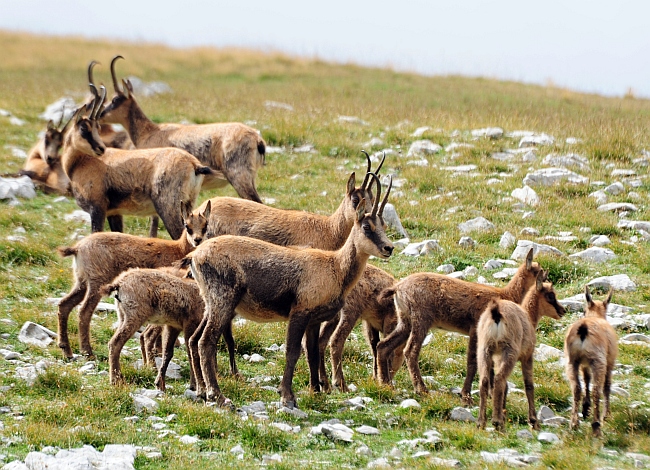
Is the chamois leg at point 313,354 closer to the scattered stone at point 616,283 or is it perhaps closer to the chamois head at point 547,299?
the chamois head at point 547,299

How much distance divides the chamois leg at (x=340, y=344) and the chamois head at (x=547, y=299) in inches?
75.2

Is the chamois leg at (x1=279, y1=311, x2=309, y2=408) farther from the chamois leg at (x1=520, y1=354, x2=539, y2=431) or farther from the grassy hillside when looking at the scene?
the chamois leg at (x1=520, y1=354, x2=539, y2=431)

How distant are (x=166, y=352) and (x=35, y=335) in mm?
1927

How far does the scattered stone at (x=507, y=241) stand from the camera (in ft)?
42.1

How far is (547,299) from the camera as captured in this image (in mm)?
9094

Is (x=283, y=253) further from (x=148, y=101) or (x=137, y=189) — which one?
(x=148, y=101)

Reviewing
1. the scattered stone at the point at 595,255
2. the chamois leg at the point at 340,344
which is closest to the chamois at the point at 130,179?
the chamois leg at the point at 340,344

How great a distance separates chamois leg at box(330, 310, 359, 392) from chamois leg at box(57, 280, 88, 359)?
2.75 metres

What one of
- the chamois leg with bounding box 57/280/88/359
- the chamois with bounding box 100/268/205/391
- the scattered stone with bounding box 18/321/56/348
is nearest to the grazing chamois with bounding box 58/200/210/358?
the chamois leg with bounding box 57/280/88/359

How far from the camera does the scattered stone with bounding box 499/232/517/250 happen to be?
12828 mm

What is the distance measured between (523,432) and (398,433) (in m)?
1.06

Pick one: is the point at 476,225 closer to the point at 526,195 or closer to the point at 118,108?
the point at 526,195

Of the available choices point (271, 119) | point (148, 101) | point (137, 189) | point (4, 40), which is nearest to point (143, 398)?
point (137, 189)

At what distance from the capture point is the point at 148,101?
83.6 ft
